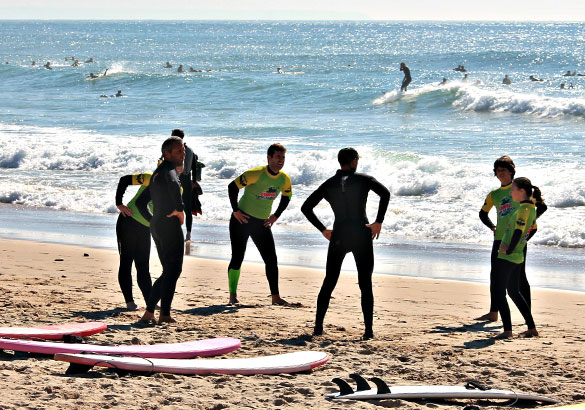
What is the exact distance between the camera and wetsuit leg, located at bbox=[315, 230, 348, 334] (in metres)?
6.75

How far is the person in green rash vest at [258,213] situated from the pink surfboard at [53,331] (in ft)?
6.41

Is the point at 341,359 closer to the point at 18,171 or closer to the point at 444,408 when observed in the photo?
the point at 444,408

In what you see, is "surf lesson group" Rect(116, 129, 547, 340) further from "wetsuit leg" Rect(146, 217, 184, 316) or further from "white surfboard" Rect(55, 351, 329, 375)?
"white surfboard" Rect(55, 351, 329, 375)

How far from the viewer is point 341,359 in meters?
6.18

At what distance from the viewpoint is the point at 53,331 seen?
20.9 ft

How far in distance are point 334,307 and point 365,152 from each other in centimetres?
1444

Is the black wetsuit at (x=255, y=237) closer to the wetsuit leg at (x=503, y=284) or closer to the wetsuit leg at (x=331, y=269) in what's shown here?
the wetsuit leg at (x=331, y=269)

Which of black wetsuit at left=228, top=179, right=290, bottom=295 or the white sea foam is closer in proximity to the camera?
black wetsuit at left=228, top=179, right=290, bottom=295

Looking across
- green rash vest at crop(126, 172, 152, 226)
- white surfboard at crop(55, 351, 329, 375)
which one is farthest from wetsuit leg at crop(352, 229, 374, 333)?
green rash vest at crop(126, 172, 152, 226)

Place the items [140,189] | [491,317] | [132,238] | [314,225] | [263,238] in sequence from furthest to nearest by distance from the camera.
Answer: [263,238]
[491,317]
[132,238]
[140,189]
[314,225]

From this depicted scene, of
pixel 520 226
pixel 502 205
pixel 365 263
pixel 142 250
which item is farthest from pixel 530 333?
pixel 142 250

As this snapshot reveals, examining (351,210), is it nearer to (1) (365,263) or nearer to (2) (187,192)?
(1) (365,263)

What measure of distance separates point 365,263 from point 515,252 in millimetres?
1271

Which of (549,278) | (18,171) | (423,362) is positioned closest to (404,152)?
(18,171)
